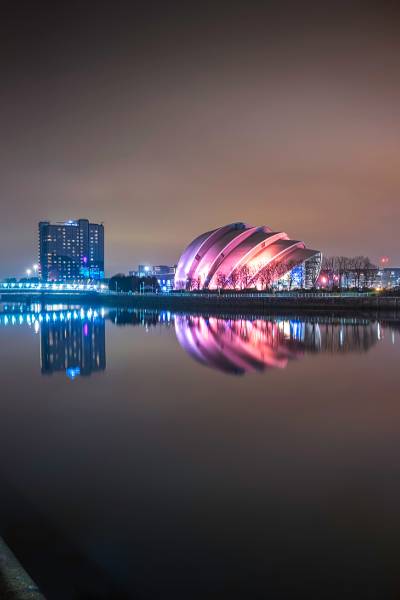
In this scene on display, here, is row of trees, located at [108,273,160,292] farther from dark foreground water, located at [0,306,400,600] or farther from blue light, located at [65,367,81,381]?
dark foreground water, located at [0,306,400,600]

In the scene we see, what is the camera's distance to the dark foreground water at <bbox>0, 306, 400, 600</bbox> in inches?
Result: 159

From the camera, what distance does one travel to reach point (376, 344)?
765 inches

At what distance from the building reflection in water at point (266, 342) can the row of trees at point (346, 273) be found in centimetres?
4262

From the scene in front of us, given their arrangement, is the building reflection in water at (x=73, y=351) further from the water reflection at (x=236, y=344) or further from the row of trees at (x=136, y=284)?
the row of trees at (x=136, y=284)

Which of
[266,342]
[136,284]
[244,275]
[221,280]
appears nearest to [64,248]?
[136,284]

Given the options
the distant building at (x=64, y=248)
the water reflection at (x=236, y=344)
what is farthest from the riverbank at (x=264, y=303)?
the distant building at (x=64, y=248)

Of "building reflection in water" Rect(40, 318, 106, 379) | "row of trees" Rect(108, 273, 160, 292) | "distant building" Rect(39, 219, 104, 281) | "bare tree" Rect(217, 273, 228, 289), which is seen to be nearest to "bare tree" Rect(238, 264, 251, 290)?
"bare tree" Rect(217, 273, 228, 289)

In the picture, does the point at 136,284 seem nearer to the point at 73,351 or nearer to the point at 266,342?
the point at 73,351

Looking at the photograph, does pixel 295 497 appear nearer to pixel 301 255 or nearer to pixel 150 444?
pixel 150 444

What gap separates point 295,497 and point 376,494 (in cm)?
95

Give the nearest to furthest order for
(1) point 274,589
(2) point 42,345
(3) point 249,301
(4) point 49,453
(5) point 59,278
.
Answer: (1) point 274,589 < (4) point 49,453 < (2) point 42,345 < (3) point 249,301 < (5) point 59,278

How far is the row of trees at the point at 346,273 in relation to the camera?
69.6 m

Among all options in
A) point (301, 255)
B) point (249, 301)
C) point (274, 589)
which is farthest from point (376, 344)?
point (301, 255)

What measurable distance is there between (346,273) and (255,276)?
61.2 feet
